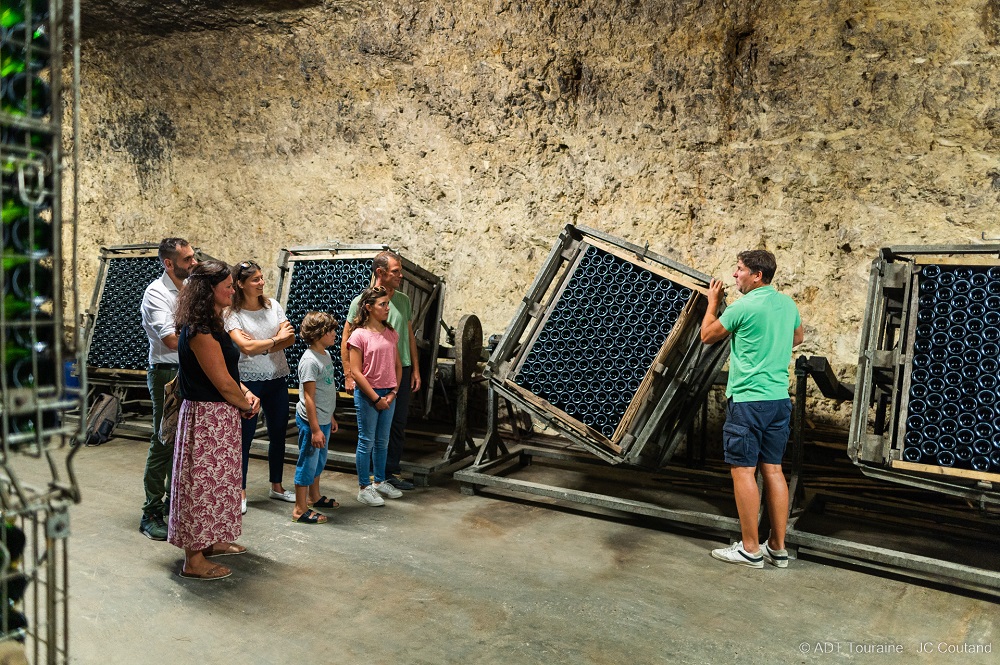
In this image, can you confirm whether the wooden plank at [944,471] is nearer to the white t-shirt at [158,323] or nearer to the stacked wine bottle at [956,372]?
the stacked wine bottle at [956,372]

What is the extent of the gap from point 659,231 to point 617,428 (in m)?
2.49

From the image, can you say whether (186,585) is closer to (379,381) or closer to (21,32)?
(379,381)

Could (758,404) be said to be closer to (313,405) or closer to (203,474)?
(313,405)

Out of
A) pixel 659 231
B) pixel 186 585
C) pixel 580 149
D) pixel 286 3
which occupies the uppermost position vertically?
pixel 286 3

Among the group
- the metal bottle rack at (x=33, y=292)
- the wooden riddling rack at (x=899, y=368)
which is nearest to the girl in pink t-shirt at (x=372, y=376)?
the wooden riddling rack at (x=899, y=368)

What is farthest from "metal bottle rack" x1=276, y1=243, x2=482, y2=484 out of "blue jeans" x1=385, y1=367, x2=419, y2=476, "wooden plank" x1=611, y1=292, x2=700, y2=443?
"wooden plank" x1=611, y1=292, x2=700, y2=443

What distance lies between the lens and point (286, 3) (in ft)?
25.0

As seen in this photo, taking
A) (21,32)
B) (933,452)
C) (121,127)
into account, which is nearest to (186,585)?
(21,32)

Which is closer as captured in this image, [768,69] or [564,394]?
[564,394]

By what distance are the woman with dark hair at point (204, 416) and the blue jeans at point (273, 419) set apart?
3.39 ft

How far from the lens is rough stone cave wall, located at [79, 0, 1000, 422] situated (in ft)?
18.2

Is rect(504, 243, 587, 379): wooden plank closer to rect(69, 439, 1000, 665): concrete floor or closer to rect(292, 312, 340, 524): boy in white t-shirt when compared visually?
rect(69, 439, 1000, 665): concrete floor

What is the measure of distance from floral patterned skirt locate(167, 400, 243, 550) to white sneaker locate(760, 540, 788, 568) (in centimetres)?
293

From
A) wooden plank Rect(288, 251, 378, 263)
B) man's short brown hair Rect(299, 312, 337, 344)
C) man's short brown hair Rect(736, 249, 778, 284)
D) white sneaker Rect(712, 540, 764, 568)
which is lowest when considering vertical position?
white sneaker Rect(712, 540, 764, 568)
